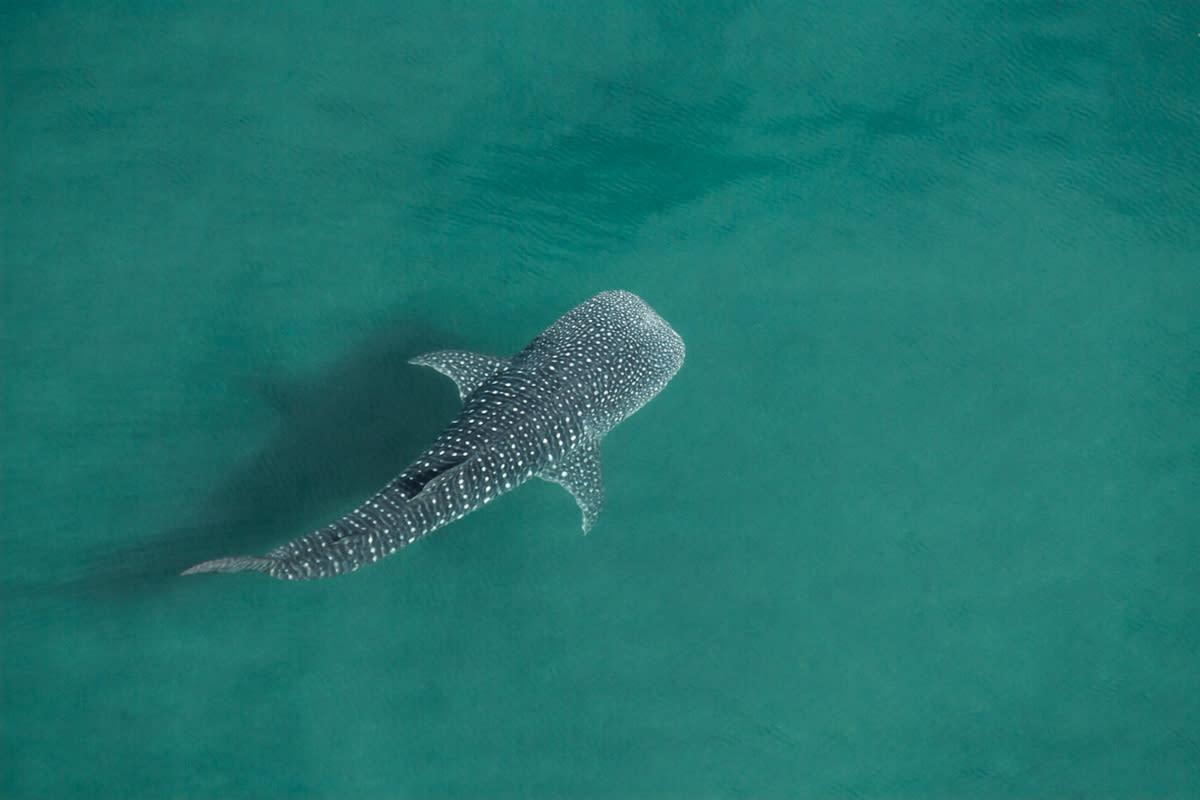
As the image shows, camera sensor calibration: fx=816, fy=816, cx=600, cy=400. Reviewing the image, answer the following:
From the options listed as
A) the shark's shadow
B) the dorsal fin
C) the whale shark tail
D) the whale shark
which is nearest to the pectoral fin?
the whale shark

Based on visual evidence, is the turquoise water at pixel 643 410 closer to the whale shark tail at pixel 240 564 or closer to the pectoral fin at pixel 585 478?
the pectoral fin at pixel 585 478

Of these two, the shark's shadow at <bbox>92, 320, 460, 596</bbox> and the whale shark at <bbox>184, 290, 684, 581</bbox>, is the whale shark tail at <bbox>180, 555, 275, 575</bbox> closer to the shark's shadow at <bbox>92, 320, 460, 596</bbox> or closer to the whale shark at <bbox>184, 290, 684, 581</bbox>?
the whale shark at <bbox>184, 290, 684, 581</bbox>

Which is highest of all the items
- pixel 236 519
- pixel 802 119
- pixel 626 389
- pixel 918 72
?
pixel 918 72

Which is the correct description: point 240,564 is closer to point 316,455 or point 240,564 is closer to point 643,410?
point 316,455

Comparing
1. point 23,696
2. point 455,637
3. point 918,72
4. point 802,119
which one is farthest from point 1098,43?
point 23,696

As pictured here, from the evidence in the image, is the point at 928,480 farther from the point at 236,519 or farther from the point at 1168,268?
the point at 236,519

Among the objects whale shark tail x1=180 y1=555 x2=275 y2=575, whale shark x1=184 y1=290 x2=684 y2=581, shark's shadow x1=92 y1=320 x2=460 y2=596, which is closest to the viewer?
whale shark tail x1=180 y1=555 x2=275 y2=575
